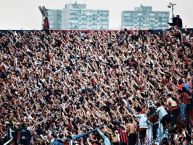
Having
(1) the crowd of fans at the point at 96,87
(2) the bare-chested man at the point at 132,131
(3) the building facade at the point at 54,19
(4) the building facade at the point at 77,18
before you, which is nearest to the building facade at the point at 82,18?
(4) the building facade at the point at 77,18

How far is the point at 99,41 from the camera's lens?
2953 centimetres

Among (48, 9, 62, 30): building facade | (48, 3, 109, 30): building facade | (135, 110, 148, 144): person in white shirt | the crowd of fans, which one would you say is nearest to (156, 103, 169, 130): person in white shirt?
the crowd of fans

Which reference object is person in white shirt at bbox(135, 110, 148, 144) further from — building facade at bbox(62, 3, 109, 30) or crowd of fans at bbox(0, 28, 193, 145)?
building facade at bbox(62, 3, 109, 30)

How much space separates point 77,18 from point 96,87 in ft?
379

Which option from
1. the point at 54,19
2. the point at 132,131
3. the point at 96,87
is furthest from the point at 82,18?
the point at 132,131

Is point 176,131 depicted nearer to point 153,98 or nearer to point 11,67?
point 153,98

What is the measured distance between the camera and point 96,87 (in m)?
27.0

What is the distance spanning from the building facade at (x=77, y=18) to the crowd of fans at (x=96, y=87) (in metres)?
108

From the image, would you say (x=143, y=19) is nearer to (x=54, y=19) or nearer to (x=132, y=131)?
(x=54, y=19)

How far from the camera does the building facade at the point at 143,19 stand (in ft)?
451

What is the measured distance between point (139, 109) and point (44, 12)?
9.34m

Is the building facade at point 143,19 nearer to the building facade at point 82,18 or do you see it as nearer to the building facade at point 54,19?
the building facade at point 82,18

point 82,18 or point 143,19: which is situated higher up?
point 82,18

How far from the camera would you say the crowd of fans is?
2362cm
